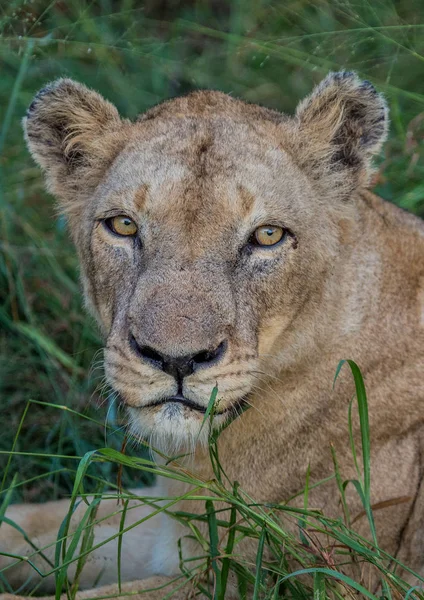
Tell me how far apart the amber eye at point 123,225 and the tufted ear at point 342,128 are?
71 centimetres

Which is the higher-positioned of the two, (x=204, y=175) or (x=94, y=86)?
(x=94, y=86)

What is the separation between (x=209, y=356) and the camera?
3.19 meters

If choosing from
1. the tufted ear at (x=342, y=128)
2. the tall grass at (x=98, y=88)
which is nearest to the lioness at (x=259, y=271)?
the tufted ear at (x=342, y=128)

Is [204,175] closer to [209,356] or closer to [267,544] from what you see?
[209,356]

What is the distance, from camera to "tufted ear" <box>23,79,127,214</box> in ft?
13.1

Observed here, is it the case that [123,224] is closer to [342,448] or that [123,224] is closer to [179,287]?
[179,287]

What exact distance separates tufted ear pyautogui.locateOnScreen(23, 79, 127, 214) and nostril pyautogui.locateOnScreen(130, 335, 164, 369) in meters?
0.99

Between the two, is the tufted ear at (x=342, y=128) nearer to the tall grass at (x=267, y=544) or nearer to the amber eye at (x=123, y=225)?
the amber eye at (x=123, y=225)

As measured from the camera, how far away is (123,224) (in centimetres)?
362

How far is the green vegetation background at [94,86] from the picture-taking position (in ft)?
17.9

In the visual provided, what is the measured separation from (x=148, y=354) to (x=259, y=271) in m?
0.53

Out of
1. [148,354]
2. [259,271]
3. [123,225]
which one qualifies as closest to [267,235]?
[259,271]

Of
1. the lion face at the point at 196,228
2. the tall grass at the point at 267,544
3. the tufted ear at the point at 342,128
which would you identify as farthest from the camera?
the tufted ear at the point at 342,128

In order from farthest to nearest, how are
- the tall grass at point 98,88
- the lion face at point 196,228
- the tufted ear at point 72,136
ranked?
the tall grass at point 98,88 < the tufted ear at point 72,136 < the lion face at point 196,228
